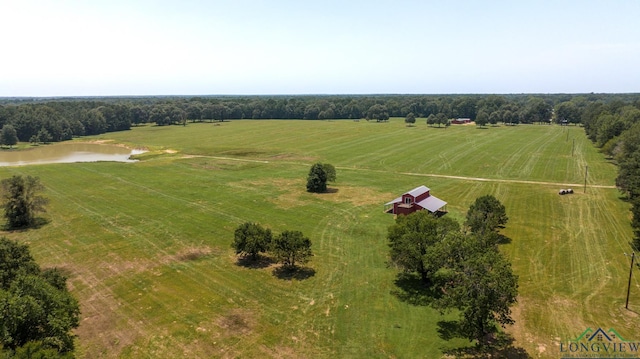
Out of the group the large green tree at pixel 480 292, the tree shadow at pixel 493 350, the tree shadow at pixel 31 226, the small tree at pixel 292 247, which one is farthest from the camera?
the tree shadow at pixel 31 226

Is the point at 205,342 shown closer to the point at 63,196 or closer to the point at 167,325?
the point at 167,325

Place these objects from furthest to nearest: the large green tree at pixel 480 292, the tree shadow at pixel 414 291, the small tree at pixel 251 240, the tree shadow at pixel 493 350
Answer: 1. the small tree at pixel 251 240
2. the tree shadow at pixel 414 291
3. the tree shadow at pixel 493 350
4. the large green tree at pixel 480 292

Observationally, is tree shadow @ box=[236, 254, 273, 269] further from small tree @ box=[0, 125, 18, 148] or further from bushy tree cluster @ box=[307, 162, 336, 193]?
small tree @ box=[0, 125, 18, 148]

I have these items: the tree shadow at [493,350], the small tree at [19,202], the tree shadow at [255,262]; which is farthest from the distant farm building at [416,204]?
the small tree at [19,202]

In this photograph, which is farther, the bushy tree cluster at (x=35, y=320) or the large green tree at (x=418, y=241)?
the large green tree at (x=418, y=241)

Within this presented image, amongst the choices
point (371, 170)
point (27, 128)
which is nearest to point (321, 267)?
point (371, 170)
